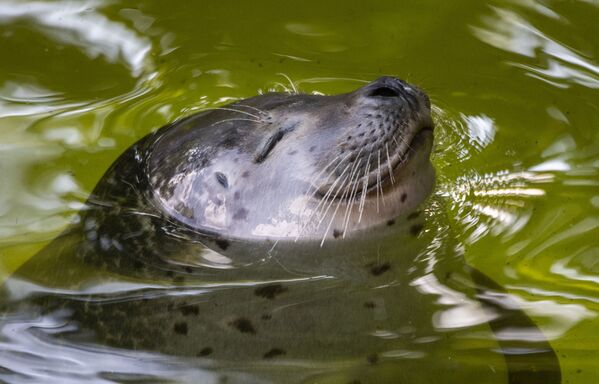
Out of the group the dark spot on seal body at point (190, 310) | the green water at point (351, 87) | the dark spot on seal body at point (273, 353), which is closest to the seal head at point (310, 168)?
the dark spot on seal body at point (190, 310)

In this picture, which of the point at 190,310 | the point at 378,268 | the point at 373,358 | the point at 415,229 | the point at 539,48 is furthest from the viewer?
the point at 539,48

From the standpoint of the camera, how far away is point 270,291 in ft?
11.8

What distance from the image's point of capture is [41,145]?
4.72 m

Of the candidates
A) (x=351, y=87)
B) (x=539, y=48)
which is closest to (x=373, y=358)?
(x=351, y=87)

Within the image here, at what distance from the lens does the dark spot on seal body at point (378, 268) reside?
144 inches

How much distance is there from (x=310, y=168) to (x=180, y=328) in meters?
0.73

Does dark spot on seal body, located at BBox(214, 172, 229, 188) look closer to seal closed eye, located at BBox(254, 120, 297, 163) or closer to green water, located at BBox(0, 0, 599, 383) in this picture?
seal closed eye, located at BBox(254, 120, 297, 163)

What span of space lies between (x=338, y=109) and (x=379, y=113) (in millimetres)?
194

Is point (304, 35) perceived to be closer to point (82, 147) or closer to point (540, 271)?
point (82, 147)

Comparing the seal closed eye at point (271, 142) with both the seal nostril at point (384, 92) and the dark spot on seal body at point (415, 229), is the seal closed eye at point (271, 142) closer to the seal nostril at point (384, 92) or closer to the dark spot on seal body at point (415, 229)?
the seal nostril at point (384, 92)

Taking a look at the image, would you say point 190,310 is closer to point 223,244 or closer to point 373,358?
point 223,244

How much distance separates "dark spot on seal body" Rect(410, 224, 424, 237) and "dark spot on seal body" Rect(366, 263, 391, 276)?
0.18 metres

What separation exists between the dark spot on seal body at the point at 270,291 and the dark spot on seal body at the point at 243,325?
12 centimetres

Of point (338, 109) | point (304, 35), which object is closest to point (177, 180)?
point (338, 109)
